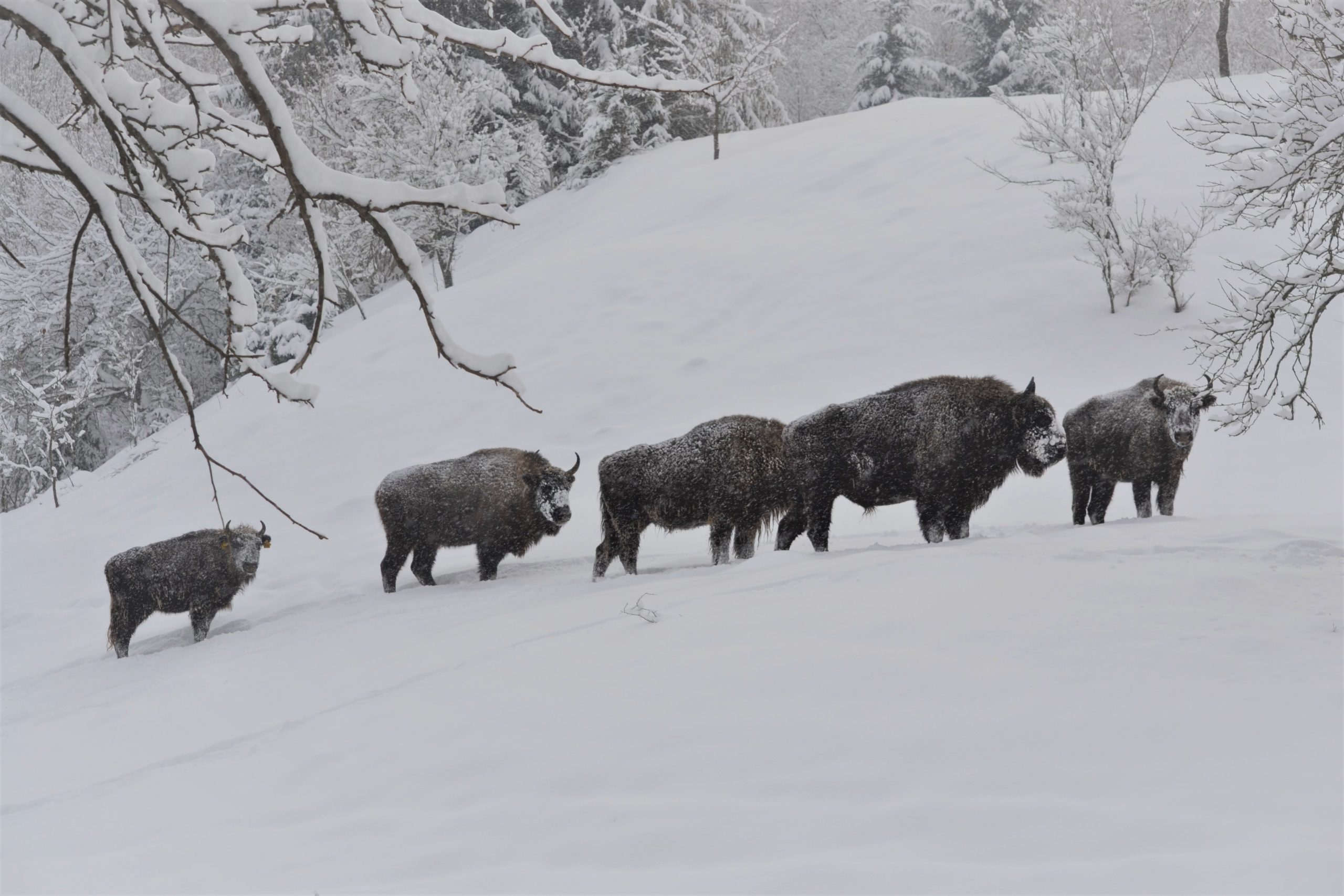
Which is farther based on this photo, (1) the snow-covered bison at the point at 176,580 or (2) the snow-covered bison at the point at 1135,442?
(1) the snow-covered bison at the point at 176,580

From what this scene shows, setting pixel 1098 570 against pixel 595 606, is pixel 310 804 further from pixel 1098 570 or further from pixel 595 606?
pixel 1098 570

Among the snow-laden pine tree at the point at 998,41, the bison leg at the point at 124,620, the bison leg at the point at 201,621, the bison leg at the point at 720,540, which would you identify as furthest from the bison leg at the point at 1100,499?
the snow-laden pine tree at the point at 998,41

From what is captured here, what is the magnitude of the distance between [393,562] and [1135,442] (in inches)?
263

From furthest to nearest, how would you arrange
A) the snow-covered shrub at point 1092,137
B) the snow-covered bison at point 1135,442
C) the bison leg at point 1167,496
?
the snow-covered shrub at point 1092,137
the bison leg at point 1167,496
the snow-covered bison at point 1135,442

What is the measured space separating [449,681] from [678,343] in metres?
11.6

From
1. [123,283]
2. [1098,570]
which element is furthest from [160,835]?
[123,283]

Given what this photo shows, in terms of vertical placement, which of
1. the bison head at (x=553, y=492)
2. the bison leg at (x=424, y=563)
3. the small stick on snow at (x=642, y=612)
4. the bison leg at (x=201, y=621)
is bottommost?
the bison leg at (x=201, y=621)

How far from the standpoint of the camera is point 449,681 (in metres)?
5.04

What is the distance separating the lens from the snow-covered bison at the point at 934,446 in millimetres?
7688

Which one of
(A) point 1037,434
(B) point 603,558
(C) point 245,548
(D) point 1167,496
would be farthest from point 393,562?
(D) point 1167,496

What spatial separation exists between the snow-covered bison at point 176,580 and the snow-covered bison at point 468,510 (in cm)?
118

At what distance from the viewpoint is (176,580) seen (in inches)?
353

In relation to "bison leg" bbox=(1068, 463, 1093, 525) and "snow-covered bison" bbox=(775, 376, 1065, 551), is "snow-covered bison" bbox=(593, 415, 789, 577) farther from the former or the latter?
"bison leg" bbox=(1068, 463, 1093, 525)

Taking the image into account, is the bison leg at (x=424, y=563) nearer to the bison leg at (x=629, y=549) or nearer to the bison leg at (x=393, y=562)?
the bison leg at (x=393, y=562)
